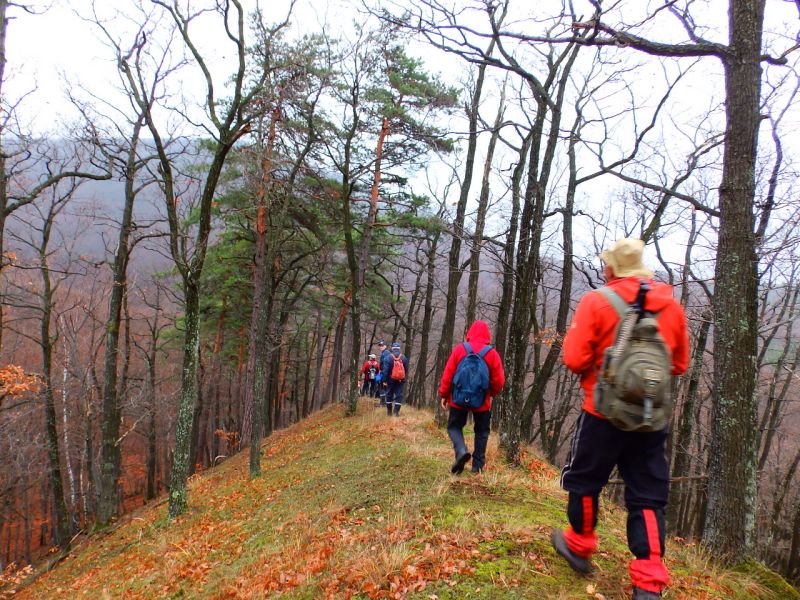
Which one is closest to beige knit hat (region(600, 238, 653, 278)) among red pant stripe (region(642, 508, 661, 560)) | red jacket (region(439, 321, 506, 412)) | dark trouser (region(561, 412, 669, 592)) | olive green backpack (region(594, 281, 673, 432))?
olive green backpack (region(594, 281, 673, 432))

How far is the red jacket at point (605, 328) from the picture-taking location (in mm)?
→ 2904

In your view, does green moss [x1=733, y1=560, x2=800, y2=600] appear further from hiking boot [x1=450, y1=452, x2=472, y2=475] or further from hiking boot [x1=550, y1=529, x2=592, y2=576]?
hiking boot [x1=450, y1=452, x2=472, y2=475]

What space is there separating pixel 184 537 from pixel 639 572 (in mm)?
7331

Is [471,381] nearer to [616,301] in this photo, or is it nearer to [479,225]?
[616,301]

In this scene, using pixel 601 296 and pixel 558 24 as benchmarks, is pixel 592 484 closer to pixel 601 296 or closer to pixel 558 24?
pixel 601 296

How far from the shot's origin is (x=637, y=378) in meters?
2.70

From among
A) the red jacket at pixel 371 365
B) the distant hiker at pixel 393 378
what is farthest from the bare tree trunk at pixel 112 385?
the red jacket at pixel 371 365

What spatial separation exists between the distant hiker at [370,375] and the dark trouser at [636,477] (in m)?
15.4

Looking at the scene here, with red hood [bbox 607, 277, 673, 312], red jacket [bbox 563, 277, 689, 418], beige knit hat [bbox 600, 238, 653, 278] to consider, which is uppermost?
beige knit hat [bbox 600, 238, 653, 278]

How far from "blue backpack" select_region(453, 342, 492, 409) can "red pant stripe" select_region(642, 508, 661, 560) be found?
113 inches

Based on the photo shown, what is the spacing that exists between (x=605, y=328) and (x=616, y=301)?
0.18m

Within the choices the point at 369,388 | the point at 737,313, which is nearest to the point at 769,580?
the point at 737,313

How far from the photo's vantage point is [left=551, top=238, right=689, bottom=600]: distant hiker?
2748mm

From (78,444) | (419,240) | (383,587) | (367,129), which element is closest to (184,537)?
(383,587)
